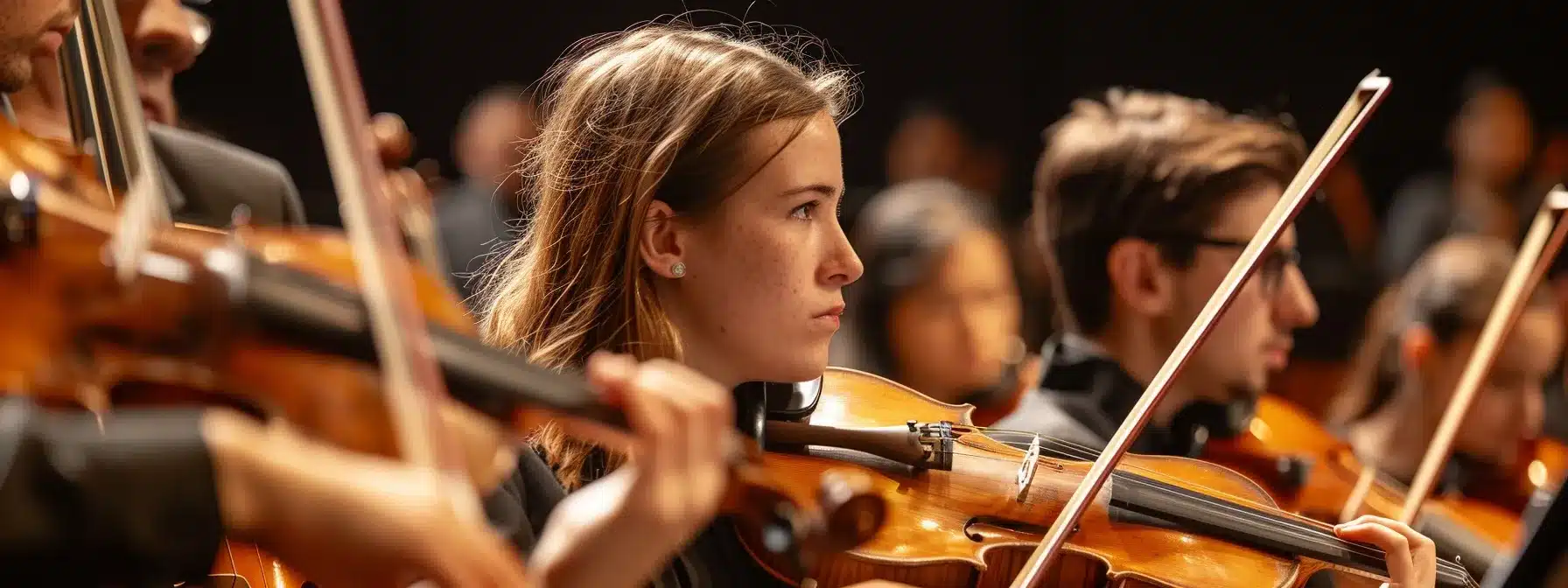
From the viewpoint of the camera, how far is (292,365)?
0.72m

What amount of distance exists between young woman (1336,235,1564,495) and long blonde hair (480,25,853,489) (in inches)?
62.8

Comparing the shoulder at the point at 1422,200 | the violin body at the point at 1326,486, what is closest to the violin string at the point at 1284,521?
the violin body at the point at 1326,486

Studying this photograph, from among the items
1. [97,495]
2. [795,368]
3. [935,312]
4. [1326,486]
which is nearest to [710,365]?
[795,368]

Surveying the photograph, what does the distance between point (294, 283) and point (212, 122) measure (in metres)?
4.20

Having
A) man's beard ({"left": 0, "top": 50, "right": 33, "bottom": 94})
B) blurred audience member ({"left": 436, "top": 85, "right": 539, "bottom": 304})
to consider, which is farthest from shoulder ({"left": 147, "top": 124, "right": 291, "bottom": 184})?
blurred audience member ({"left": 436, "top": 85, "right": 539, "bottom": 304})

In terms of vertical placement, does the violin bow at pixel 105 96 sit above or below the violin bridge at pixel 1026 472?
above

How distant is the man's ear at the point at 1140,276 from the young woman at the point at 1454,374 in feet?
2.69

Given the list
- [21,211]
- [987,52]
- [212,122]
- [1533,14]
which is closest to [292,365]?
[21,211]

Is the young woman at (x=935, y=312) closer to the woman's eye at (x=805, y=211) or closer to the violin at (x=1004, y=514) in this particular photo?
the violin at (x=1004, y=514)

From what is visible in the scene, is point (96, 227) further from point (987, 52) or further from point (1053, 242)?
point (987, 52)

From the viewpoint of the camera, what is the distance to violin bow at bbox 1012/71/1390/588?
4.16 ft

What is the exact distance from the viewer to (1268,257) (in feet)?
6.26

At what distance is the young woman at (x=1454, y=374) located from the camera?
253cm

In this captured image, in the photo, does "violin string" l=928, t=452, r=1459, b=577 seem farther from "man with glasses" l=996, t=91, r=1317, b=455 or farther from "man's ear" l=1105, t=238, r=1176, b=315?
"man's ear" l=1105, t=238, r=1176, b=315
